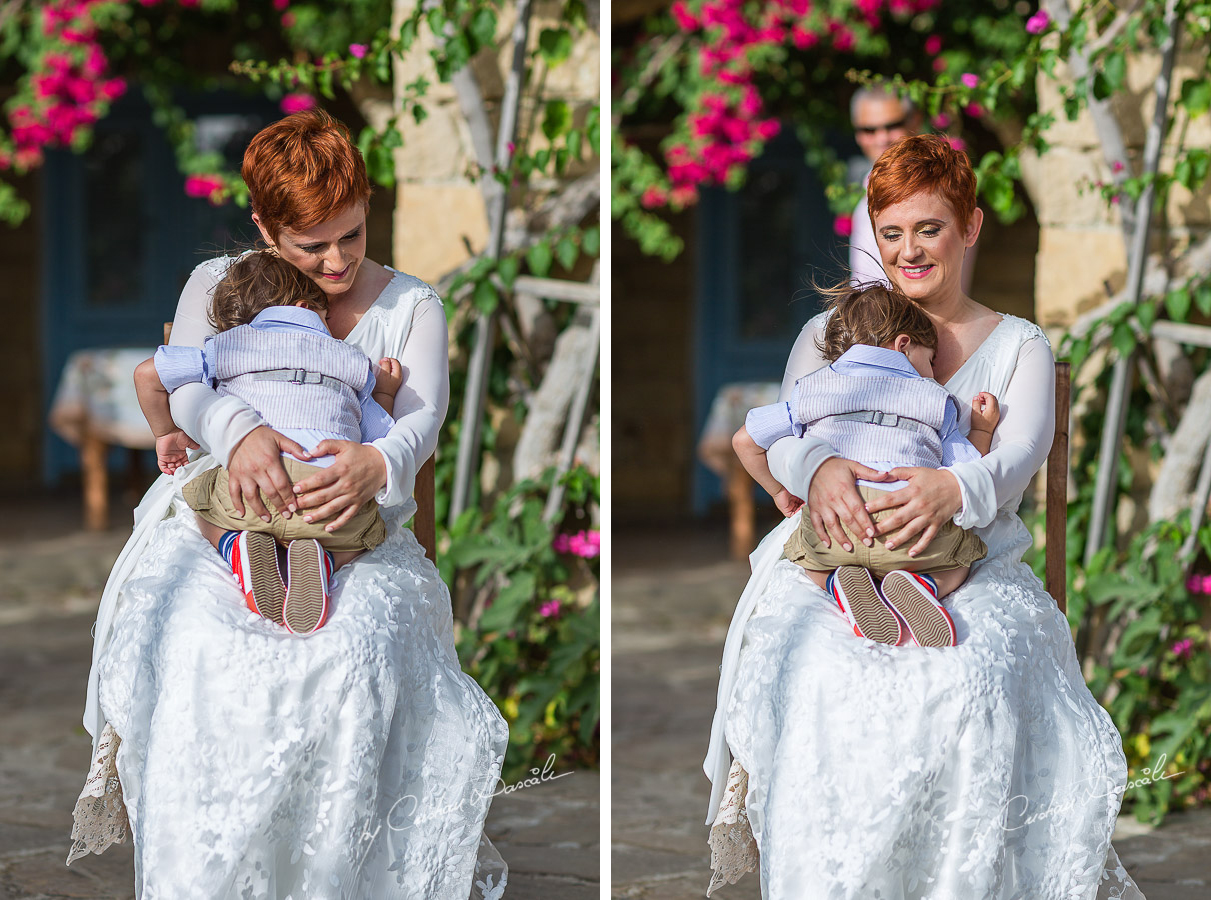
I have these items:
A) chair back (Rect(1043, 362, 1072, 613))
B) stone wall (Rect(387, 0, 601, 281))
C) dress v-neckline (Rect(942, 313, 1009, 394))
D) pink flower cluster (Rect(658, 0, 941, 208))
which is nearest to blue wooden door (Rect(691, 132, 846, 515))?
pink flower cluster (Rect(658, 0, 941, 208))

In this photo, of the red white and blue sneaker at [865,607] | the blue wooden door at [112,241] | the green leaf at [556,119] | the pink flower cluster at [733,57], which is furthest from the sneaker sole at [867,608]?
the blue wooden door at [112,241]

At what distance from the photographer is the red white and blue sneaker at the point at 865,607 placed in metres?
2.01

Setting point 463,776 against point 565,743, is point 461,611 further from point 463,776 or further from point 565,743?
point 463,776

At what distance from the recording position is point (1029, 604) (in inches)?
84.0

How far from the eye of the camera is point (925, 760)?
6.41ft

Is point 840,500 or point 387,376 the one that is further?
point 387,376

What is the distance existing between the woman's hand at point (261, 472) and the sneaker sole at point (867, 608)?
2.88ft

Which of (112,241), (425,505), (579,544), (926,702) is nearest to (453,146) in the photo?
(579,544)

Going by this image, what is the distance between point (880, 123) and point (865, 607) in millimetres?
1776

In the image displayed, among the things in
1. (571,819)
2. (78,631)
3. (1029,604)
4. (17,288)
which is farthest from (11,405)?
(1029,604)

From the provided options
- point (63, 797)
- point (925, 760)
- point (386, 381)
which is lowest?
point (63, 797)

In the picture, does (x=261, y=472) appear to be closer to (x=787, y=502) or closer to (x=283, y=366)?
(x=283, y=366)

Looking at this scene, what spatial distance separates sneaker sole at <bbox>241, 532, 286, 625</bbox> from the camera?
6.68 ft

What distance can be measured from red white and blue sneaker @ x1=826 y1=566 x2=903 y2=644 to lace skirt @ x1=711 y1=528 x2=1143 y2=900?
0.9 inches
